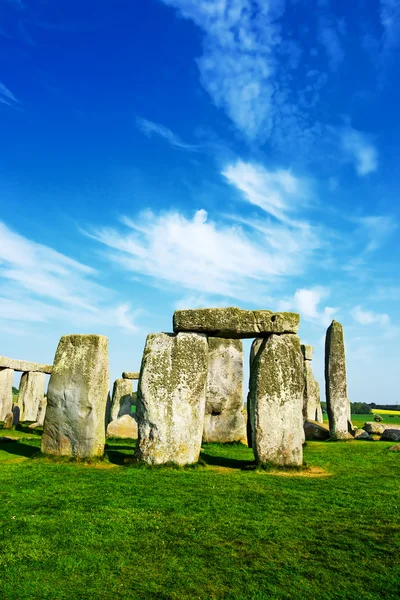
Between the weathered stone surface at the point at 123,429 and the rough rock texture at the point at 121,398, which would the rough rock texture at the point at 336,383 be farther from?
the rough rock texture at the point at 121,398

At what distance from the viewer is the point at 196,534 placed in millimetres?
5129

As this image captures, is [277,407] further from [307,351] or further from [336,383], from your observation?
[307,351]

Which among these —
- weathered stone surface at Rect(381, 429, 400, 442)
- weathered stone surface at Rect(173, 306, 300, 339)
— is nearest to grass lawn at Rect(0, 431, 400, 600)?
weathered stone surface at Rect(173, 306, 300, 339)

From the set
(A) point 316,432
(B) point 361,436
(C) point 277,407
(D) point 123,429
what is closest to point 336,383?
(A) point 316,432

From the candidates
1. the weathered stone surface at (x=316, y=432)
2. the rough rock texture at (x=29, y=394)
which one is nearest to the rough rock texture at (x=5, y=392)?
the rough rock texture at (x=29, y=394)

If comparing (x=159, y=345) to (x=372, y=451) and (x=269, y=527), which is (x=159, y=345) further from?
(x=372, y=451)

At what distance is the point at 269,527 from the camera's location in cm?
539

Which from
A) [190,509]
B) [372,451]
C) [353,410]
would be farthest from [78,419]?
[353,410]

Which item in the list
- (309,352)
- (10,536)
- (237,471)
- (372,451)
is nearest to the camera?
(10,536)

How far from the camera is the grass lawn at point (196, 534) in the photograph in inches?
154

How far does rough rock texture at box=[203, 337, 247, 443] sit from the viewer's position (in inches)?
567

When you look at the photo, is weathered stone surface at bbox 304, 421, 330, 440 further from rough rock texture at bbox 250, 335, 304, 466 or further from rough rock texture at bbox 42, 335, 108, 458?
rough rock texture at bbox 42, 335, 108, 458

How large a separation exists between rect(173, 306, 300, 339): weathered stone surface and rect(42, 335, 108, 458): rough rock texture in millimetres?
1948

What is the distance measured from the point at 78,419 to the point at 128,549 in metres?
5.34
